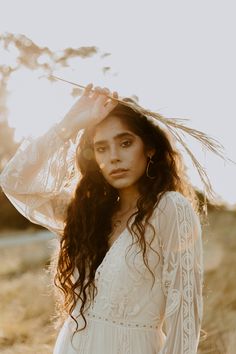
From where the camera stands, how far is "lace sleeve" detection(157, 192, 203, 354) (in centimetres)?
278

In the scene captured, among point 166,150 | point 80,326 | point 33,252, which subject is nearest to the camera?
point 80,326

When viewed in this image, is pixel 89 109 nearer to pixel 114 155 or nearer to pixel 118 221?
pixel 114 155

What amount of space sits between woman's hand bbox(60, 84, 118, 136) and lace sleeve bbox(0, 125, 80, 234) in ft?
0.47

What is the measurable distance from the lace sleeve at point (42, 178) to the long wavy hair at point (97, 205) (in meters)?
0.09

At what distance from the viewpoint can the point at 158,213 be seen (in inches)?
116

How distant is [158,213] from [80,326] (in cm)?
57

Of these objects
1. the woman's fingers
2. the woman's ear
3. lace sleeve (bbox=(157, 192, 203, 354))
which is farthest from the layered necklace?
the woman's fingers

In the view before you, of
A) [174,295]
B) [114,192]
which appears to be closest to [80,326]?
[174,295]

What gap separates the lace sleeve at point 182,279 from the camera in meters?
2.78

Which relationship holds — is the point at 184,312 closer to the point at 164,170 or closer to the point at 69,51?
the point at 164,170

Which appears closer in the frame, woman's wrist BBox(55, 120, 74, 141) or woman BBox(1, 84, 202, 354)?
woman BBox(1, 84, 202, 354)

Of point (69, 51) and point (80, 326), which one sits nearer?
point (80, 326)

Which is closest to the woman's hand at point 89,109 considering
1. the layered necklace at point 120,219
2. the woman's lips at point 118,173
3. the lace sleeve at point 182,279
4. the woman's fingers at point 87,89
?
the woman's fingers at point 87,89

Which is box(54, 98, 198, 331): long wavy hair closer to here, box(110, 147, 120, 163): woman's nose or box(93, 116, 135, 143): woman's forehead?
box(93, 116, 135, 143): woman's forehead
